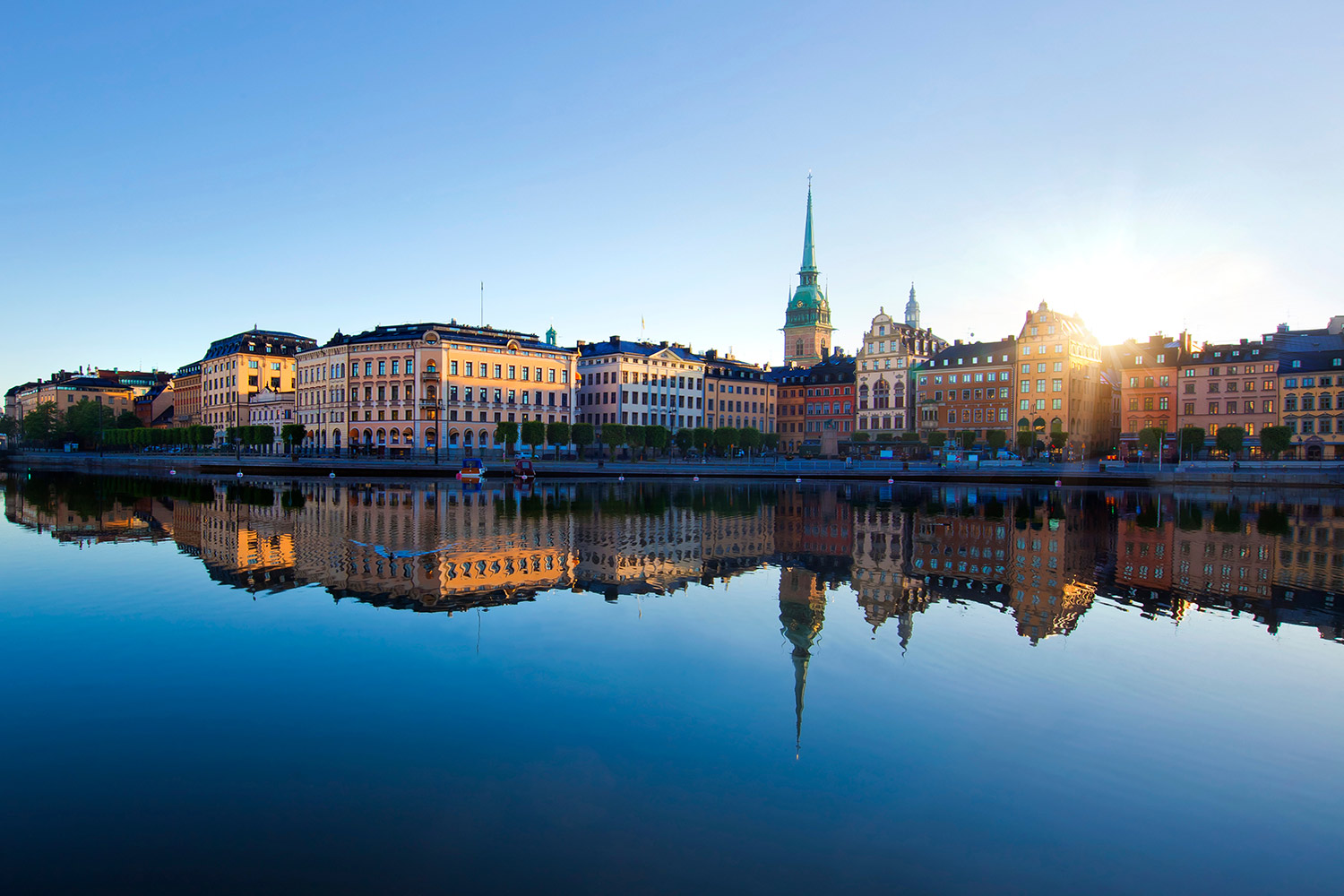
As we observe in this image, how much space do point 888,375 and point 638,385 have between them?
40153 millimetres

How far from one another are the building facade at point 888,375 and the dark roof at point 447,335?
50474 mm

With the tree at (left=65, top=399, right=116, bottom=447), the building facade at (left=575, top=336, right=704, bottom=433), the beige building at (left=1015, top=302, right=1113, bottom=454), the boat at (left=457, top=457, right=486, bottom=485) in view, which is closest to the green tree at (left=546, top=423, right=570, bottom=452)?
the building facade at (left=575, top=336, right=704, bottom=433)

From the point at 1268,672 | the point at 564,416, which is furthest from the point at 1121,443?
the point at 1268,672

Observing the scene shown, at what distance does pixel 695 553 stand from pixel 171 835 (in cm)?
2010

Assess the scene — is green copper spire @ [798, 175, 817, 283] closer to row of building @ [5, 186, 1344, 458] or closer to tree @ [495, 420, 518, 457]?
row of building @ [5, 186, 1344, 458]

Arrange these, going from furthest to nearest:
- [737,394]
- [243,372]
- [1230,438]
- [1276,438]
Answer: [737,394]
[243,372]
[1230,438]
[1276,438]

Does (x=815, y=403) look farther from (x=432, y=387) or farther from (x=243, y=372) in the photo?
(x=243, y=372)

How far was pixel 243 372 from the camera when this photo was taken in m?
132

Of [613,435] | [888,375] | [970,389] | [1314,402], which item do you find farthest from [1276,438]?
[613,435]

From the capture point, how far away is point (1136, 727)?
11.6m

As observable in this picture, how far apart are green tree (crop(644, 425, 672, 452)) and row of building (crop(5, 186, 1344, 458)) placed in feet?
52.9

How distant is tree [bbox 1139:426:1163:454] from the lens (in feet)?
347

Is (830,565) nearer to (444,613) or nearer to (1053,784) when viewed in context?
(444,613)

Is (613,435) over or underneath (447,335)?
underneath
